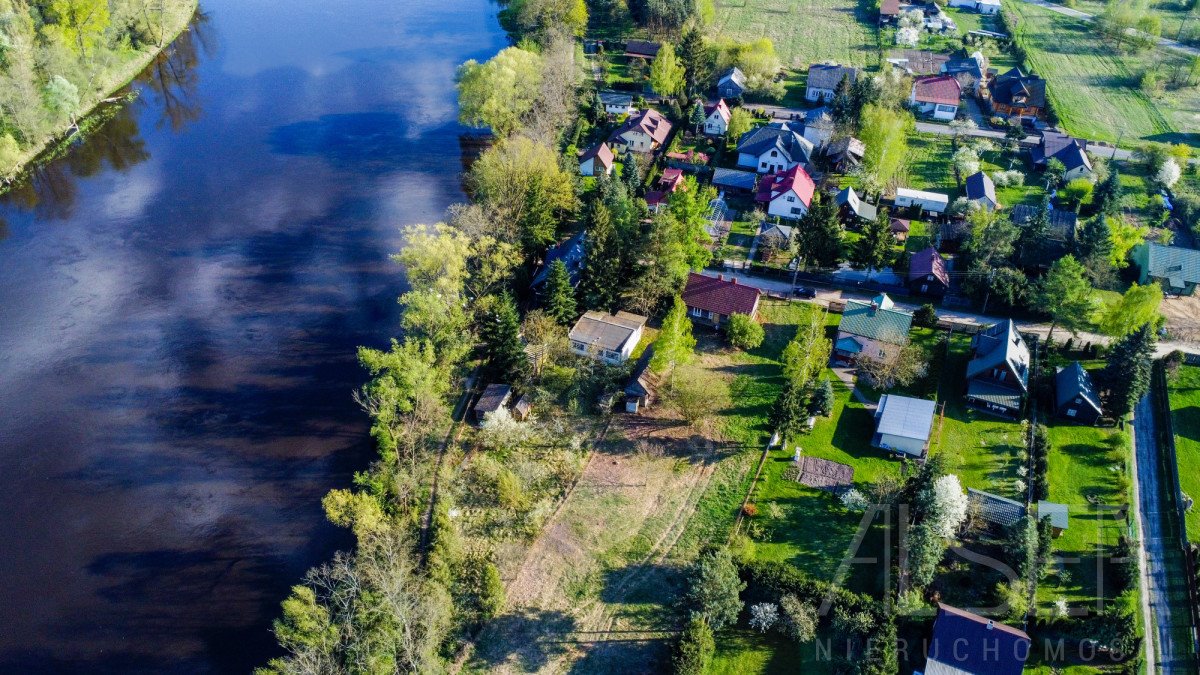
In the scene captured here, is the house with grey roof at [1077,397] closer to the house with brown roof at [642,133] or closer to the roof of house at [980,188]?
the roof of house at [980,188]

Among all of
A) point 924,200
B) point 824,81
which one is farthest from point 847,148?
point 824,81

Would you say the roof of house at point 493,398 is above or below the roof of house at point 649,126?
below

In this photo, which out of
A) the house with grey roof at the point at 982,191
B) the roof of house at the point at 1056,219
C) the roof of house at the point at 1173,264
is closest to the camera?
the roof of house at the point at 1173,264

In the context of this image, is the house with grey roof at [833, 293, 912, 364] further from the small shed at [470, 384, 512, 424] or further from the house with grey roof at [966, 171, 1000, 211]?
the small shed at [470, 384, 512, 424]

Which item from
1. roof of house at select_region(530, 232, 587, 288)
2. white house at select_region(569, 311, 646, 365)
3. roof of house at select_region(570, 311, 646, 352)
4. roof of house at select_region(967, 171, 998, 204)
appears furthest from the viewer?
roof of house at select_region(967, 171, 998, 204)

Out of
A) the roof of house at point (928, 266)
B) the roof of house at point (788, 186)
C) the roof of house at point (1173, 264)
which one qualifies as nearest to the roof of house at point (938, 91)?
the roof of house at point (788, 186)

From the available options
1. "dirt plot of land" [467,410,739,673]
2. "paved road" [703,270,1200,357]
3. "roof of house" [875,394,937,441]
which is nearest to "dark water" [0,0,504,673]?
"dirt plot of land" [467,410,739,673]
